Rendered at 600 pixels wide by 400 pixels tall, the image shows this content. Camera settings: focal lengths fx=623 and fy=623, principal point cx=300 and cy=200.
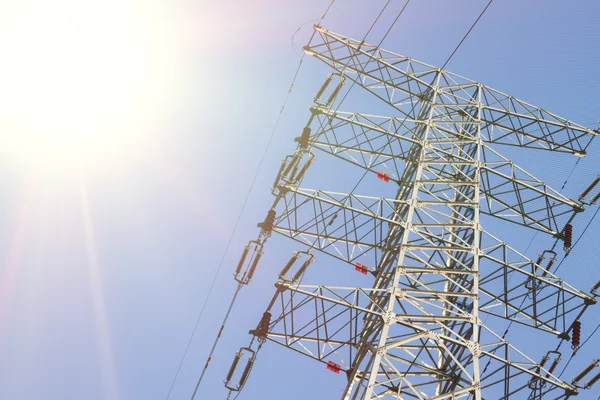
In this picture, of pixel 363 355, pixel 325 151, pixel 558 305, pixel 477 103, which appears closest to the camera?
pixel 363 355

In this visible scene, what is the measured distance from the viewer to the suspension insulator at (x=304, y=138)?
19531 mm

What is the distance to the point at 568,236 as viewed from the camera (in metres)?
19.8

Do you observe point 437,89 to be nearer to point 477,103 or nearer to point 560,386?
point 477,103

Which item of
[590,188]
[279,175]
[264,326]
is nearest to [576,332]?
[590,188]

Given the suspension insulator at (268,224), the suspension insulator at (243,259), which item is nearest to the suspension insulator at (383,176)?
the suspension insulator at (268,224)

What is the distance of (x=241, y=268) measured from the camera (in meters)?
18.2

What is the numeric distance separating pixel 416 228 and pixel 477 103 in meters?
7.73

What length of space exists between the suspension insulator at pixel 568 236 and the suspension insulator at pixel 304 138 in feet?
28.6

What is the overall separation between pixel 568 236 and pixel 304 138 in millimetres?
8942

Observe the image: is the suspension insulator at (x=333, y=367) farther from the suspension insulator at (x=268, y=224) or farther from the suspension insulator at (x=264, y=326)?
the suspension insulator at (x=268, y=224)

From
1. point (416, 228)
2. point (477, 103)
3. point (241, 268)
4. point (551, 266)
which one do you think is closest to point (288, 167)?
point (241, 268)

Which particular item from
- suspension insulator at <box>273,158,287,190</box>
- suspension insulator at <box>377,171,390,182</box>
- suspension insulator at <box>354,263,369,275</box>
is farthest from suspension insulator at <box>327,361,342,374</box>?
suspension insulator at <box>377,171,390,182</box>

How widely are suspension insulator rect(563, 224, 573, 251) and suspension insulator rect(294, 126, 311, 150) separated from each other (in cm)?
871

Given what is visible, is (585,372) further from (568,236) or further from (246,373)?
(246,373)
